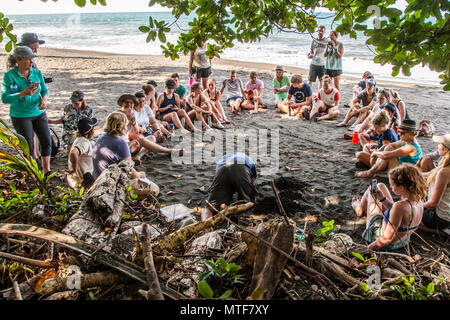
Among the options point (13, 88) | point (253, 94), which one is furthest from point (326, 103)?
point (13, 88)

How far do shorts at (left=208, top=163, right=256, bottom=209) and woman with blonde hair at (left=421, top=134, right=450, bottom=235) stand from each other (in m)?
2.26

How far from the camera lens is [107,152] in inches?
167

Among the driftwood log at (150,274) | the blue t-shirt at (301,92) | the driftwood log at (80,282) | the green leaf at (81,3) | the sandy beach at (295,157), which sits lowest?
the sandy beach at (295,157)

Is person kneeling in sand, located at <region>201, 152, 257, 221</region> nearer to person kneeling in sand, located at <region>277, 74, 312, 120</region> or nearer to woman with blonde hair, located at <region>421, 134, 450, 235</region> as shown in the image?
woman with blonde hair, located at <region>421, 134, 450, 235</region>

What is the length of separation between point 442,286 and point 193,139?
6.02 m

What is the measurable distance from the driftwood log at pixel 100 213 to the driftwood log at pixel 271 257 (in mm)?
1159

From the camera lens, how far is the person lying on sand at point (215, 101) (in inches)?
340

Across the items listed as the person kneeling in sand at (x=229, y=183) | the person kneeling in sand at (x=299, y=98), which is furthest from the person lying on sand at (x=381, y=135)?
the person kneeling in sand at (x=299, y=98)

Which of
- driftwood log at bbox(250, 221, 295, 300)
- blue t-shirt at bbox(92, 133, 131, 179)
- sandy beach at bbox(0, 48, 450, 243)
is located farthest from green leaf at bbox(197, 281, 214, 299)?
blue t-shirt at bbox(92, 133, 131, 179)

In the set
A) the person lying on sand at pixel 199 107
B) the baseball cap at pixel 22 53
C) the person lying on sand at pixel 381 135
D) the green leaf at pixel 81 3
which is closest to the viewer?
the green leaf at pixel 81 3

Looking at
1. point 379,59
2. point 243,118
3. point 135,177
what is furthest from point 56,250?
point 243,118

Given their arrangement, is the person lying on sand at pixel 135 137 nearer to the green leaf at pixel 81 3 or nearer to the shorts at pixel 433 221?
the green leaf at pixel 81 3

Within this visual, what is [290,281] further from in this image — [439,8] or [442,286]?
[439,8]

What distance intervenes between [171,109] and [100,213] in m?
5.36
